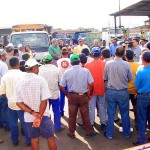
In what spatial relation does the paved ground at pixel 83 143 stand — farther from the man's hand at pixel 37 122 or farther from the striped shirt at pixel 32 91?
the striped shirt at pixel 32 91

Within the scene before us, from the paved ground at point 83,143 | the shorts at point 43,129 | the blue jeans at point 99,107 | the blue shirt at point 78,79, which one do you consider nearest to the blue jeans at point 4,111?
the paved ground at point 83,143

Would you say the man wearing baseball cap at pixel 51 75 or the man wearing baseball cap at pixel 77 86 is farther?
the man wearing baseball cap at pixel 51 75

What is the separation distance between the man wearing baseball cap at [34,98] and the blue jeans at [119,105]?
168cm

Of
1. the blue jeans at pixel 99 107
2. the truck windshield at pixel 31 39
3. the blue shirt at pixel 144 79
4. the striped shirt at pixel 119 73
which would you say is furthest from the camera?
the truck windshield at pixel 31 39

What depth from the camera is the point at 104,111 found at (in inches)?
244

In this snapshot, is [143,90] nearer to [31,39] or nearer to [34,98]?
[34,98]

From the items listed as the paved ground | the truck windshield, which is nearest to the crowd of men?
the paved ground

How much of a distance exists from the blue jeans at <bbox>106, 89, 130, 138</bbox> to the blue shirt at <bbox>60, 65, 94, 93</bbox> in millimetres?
497

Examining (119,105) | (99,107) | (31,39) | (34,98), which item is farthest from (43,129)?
(31,39)

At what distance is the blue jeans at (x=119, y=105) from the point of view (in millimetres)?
5352

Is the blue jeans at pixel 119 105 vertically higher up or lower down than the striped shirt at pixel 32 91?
lower down

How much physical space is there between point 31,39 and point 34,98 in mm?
9229

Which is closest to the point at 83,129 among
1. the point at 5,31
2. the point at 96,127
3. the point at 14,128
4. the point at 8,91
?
the point at 96,127

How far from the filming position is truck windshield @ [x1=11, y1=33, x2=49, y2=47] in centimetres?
1294
